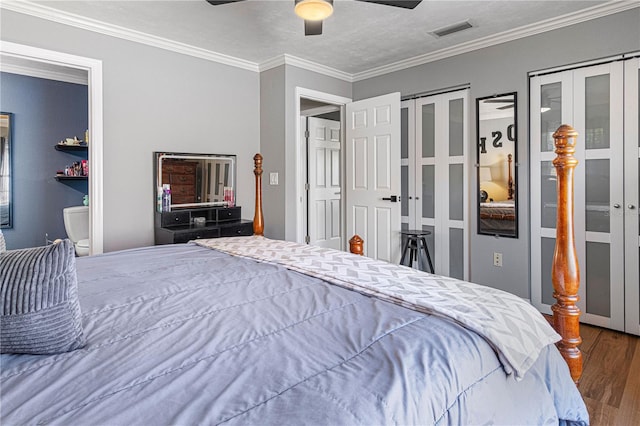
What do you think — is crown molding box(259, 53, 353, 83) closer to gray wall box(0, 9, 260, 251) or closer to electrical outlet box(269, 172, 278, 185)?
gray wall box(0, 9, 260, 251)

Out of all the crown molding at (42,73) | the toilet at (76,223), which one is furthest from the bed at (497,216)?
the crown molding at (42,73)

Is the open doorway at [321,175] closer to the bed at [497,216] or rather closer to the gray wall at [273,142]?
the gray wall at [273,142]

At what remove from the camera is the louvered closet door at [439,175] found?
3941 mm

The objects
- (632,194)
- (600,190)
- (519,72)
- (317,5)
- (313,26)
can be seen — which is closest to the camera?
(317,5)

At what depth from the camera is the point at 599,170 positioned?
309cm

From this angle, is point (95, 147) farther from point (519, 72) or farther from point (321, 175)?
point (519, 72)

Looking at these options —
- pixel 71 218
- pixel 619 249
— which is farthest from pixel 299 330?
pixel 71 218

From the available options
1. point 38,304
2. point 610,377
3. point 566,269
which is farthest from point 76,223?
point 610,377

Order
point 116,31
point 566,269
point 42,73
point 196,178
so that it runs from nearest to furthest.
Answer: point 566,269 < point 116,31 < point 196,178 < point 42,73

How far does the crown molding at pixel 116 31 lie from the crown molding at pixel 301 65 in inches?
7.5

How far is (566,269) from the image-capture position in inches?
62.1

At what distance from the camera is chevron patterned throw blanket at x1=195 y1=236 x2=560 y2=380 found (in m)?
1.09

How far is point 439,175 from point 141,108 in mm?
2980

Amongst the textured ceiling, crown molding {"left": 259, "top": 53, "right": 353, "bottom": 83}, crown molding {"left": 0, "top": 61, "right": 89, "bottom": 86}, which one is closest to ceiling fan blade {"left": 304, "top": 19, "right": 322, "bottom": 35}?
the textured ceiling
